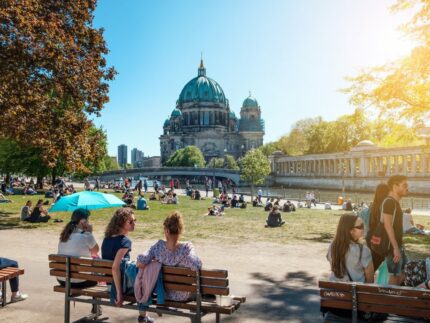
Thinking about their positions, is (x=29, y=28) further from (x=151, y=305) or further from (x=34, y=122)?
(x=151, y=305)

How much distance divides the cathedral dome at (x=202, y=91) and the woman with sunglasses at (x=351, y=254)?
16552 centimetres

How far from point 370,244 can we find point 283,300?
1770 mm

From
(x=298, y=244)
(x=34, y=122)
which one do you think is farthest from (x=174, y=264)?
(x=34, y=122)

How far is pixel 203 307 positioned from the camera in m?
5.54

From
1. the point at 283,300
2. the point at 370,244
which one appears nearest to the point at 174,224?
the point at 283,300

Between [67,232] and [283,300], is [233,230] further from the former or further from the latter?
[67,232]

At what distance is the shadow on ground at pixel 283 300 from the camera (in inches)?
259

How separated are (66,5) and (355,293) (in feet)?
58.4

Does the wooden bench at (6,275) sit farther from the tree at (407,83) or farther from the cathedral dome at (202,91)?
the cathedral dome at (202,91)

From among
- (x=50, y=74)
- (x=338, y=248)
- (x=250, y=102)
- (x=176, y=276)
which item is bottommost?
(x=176, y=276)

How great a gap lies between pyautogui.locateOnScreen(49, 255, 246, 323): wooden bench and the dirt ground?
2.08 ft

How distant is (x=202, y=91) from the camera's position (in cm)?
17062

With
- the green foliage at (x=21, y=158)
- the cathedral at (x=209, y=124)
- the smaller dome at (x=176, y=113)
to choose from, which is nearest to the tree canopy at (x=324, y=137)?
the green foliage at (x=21, y=158)

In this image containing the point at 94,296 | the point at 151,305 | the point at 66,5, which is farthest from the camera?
the point at 66,5
